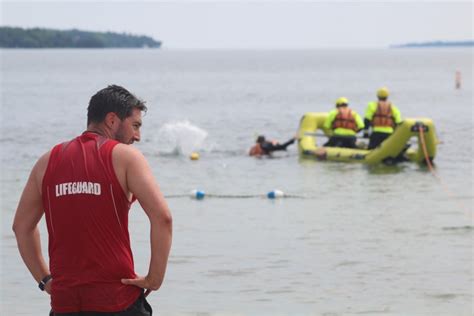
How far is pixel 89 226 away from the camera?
13.6 ft

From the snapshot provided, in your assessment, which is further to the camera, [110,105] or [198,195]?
[198,195]

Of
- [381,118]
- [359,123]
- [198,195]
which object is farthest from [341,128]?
[198,195]

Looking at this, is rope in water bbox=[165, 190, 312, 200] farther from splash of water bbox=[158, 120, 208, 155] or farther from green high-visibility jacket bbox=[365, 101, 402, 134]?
splash of water bbox=[158, 120, 208, 155]

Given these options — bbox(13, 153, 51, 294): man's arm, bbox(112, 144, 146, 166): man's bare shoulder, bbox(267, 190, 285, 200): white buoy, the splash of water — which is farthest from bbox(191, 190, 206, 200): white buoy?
bbox(112, 144, 146, 166): man's bare shoulder

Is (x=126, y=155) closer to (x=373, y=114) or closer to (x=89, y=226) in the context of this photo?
(x=89, y=226)

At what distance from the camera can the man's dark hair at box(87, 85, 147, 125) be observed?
4.22m

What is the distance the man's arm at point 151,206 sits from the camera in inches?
161

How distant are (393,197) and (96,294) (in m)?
12.6

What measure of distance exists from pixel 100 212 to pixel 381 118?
1557 centimetres

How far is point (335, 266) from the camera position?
35.0 feet

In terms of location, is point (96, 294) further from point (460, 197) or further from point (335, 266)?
point (460, 197)

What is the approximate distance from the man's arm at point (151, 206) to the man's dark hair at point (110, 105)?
172 millimetres

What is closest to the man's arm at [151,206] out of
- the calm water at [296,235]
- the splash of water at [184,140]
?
the calm water at [296,235]

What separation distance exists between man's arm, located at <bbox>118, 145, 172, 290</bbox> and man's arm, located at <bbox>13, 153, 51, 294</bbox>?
374 millimetres
